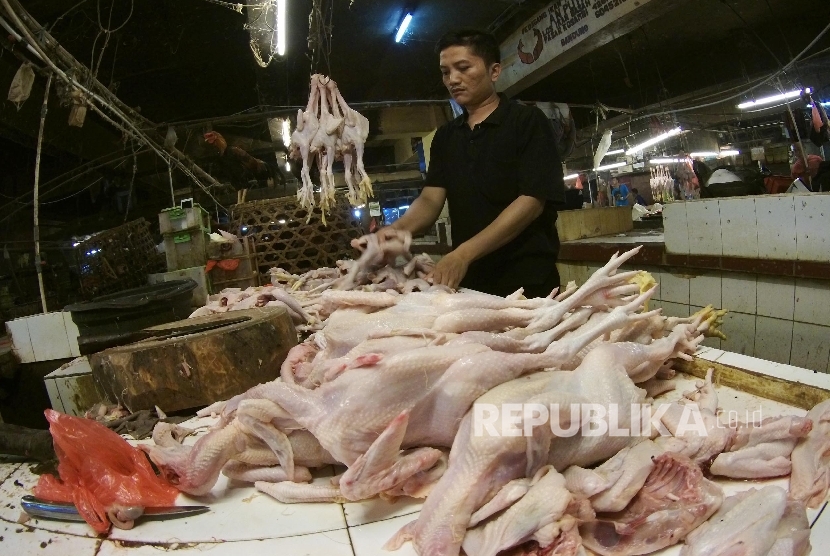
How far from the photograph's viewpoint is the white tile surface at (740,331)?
4.01 metres

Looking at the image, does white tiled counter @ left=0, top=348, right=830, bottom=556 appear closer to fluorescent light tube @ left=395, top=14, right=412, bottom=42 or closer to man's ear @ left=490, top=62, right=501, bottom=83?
man's ear @ left=490, top=62, right=501, bottom=83

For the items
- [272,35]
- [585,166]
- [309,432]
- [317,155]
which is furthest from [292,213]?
[585,166]

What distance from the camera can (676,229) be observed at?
14.0 feet

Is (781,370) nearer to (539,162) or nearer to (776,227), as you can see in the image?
(539,162)

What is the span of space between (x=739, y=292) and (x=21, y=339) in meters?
6.06

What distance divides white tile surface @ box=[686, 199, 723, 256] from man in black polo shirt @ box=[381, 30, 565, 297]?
1882 mm

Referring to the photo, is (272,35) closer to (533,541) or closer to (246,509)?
(246,509)

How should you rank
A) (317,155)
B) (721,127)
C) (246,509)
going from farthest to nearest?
(721,127), (317,155), (246,509)

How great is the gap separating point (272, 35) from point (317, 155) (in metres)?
2.76

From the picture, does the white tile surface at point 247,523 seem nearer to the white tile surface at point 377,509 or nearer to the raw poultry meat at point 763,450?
the white tile surface at point 377,509

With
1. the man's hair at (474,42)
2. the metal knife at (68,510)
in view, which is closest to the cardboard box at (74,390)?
the metal knife at (68,510)

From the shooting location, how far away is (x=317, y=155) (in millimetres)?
3875

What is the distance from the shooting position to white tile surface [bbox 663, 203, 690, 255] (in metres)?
4.18

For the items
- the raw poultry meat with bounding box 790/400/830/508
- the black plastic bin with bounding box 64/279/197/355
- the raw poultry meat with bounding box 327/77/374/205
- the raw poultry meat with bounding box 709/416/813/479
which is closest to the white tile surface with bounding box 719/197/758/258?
the raw poultry meat with bounding box 790/400/830/508
